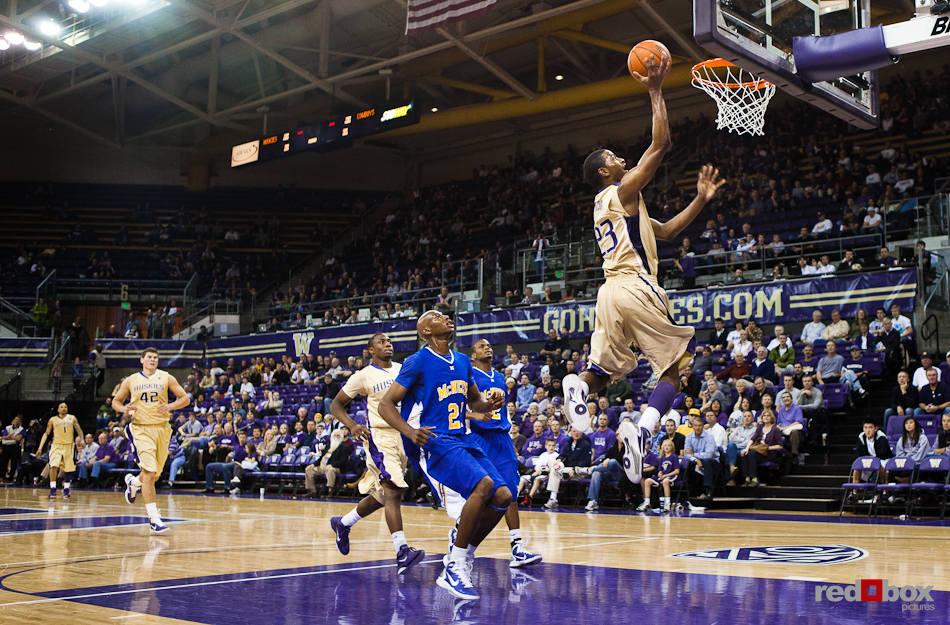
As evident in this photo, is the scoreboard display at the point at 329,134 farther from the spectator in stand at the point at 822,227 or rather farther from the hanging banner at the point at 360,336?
the spectator in stand at the point at 822,227

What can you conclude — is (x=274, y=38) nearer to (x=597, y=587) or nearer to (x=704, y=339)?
(x=704, y=339)

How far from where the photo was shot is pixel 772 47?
22.7ft

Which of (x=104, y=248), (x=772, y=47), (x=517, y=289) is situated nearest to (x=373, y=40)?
(x=517, y=289)

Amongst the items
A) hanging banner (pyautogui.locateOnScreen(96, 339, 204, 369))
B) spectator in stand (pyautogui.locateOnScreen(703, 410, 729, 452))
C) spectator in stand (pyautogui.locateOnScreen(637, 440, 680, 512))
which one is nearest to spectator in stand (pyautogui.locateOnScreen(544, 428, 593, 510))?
spectator in stand (pyautogui.locateOnScreen(637, 440, 680, 512))

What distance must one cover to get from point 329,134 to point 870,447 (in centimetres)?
1557

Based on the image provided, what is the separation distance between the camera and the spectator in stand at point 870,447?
1153 centimetres

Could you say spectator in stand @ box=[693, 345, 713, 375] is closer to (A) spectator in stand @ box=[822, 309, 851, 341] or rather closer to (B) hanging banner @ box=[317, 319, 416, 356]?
(A) spectator in stand @ box=[822, 309, 851, 341]

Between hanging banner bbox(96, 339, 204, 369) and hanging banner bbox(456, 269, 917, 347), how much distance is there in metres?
11.1

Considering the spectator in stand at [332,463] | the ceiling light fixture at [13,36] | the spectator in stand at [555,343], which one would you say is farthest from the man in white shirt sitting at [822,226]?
the ceiling light fixture at [13,36]

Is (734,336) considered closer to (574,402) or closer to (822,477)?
(822,477)

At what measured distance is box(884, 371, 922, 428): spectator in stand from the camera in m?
12.1

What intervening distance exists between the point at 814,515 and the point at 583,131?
20777 millimetres

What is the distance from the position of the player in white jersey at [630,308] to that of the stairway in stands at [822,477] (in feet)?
23.6

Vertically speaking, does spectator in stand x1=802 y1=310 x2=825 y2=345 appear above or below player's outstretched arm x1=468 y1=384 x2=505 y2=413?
above
